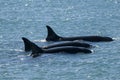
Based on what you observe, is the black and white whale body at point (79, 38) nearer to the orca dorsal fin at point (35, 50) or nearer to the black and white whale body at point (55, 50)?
the black and white whale body at point (55, 50)

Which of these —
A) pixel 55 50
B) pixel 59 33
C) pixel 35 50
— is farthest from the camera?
pixel 59 33

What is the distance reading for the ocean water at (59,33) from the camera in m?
54.8

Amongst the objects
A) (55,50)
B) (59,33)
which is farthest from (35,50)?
(59,33)

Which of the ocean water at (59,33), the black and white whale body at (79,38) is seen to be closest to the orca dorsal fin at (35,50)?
the ocean water at (59,33)

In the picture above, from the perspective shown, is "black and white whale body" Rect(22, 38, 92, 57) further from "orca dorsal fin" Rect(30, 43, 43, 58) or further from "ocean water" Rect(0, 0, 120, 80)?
"ocean water" Rect(0, 0, 120, 80)

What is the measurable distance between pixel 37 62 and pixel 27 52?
4355 mm

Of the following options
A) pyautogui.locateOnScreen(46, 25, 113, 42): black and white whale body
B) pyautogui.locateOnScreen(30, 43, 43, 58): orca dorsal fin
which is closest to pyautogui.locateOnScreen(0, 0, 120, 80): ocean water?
pyautogui.locateOnScreen(30, 43, 43, 58): orca dorsal fin

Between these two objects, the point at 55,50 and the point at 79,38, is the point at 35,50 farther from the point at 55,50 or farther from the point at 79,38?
the point at 79,38

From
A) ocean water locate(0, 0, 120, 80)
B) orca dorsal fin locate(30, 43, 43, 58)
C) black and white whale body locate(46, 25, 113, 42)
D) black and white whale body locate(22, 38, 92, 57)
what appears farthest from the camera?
black and white whale body locate(46, 25, 113, 42)

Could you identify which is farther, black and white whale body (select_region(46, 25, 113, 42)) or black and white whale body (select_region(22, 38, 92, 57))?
black and white whale body (select_region(46, 25, 113, 42))

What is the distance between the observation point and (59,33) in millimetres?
77562

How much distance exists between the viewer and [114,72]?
54.2 meters

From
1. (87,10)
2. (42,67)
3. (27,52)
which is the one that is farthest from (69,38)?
(87,10)

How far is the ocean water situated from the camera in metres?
54.8
